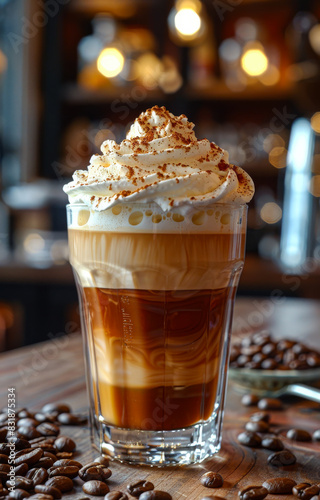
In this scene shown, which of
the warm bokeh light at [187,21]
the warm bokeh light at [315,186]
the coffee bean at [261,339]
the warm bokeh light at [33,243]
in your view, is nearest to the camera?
the coffee bean at [261,339]

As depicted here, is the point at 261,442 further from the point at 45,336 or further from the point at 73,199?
the point at 45,336

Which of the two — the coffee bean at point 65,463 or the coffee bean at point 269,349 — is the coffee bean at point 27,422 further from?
the coffee bean at point 269,349

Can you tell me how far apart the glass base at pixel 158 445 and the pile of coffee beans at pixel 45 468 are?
0.05 m

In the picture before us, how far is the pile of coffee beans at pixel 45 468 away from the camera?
753mm

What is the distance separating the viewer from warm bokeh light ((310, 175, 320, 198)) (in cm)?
421

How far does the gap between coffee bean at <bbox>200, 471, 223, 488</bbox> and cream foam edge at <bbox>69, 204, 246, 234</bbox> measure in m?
0.35

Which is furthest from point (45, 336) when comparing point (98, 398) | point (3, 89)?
point (98, 398)

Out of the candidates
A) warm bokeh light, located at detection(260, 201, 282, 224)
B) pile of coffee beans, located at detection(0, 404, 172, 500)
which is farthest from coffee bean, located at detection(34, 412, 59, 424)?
warm bokeh light, located at detection(260, 201, 282, 224)

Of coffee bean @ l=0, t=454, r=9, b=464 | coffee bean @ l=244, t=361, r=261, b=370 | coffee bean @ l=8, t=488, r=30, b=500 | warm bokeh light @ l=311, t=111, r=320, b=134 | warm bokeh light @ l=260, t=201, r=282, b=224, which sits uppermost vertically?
warm bokeh light @ l=311, t=111, r=320, b=134

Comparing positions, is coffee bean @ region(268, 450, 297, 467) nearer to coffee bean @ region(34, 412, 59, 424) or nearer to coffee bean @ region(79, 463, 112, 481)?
coffee bean @ region(79, 463, 112, 481)

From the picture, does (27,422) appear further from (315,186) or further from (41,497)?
(315,186)

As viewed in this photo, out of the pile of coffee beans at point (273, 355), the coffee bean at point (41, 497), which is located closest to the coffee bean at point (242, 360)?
the pile of coffee beans at point (273, 355)

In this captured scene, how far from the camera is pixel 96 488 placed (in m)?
0.77

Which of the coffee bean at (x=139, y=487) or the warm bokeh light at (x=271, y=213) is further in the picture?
the warm bokeh light at (x=271, y=213)
